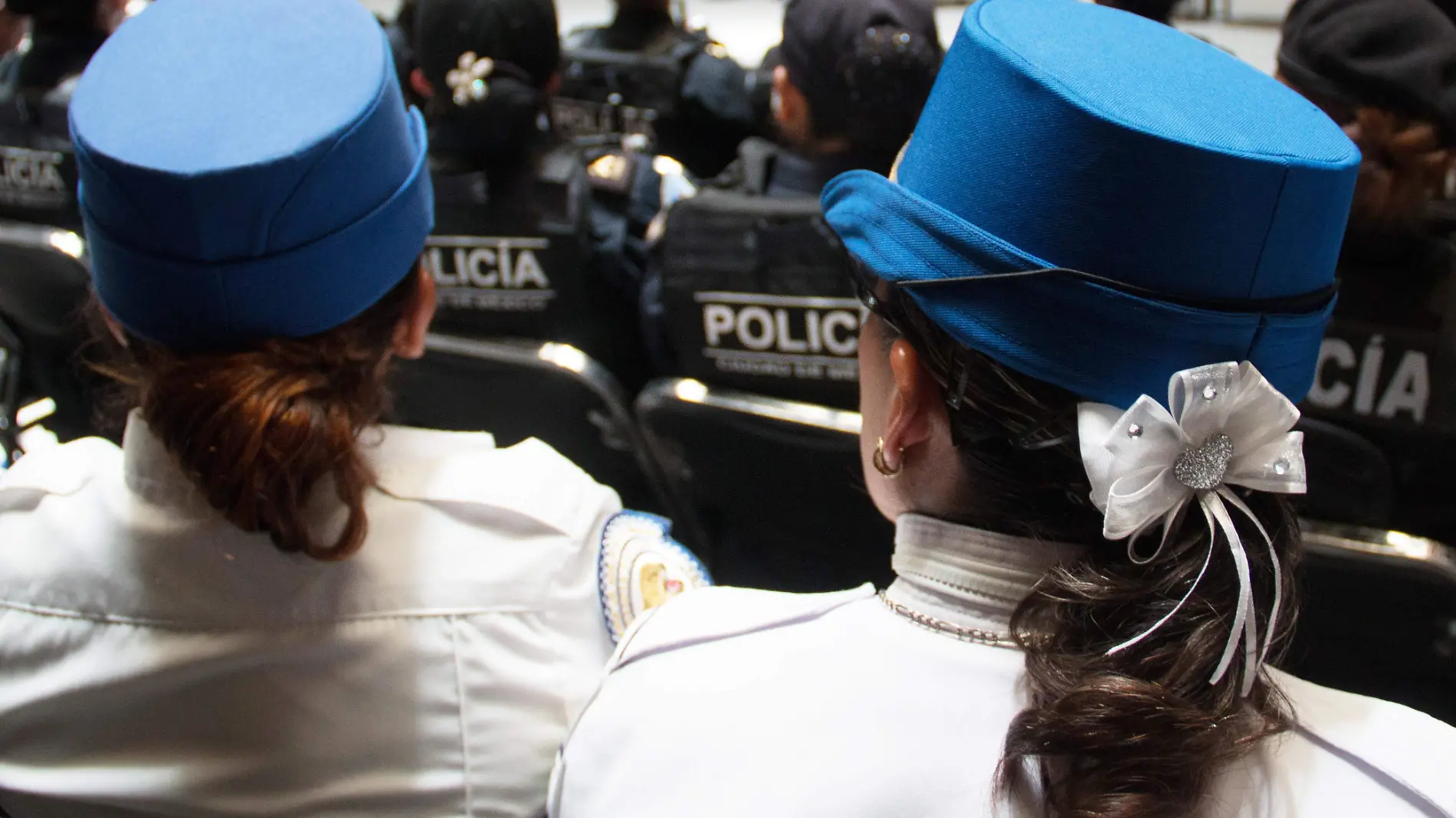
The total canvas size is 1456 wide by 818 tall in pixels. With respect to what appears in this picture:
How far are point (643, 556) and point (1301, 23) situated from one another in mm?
1112

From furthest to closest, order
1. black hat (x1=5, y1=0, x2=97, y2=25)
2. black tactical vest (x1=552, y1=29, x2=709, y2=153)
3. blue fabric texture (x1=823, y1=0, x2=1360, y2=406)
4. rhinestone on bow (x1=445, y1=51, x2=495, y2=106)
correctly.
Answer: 1. black tactical vest (x1=552, y1=29, x2=709, y2=153)
2. black hat (x1=5, y1=0, x2=97, y2=25)
3. rhinestone on bow (x1=445, y1=51, x2=495, y2=106)
4. blue fabric texture (x1=823, y1=0, x2=1360, y2=406)

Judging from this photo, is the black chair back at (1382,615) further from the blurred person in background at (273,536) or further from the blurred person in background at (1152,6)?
the blurred person in background at (1152,6)

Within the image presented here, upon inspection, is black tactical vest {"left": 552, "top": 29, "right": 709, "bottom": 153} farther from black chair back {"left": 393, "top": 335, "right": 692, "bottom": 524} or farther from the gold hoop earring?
the gold hoop earring

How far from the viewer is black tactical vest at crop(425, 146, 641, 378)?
1620 millimetres

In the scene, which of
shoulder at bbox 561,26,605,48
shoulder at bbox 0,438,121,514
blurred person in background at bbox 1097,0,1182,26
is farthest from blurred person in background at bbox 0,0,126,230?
A: blurred person in background at bbox 1097,0,1182,26

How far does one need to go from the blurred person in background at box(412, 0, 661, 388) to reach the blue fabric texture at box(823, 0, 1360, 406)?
3.52 feet

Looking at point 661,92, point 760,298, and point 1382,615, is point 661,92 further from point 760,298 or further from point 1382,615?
point 1382,615

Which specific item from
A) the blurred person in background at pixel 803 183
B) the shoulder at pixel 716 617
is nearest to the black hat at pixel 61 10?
the blurred person in background at pixel 803 183

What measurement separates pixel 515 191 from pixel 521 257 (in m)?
0.09

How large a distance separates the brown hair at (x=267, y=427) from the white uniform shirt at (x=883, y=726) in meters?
0.25

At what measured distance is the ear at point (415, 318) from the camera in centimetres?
94

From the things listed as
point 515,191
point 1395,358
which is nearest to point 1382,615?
point 1395,358

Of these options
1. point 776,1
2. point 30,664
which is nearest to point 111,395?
point 30,664

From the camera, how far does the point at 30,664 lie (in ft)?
2.75
